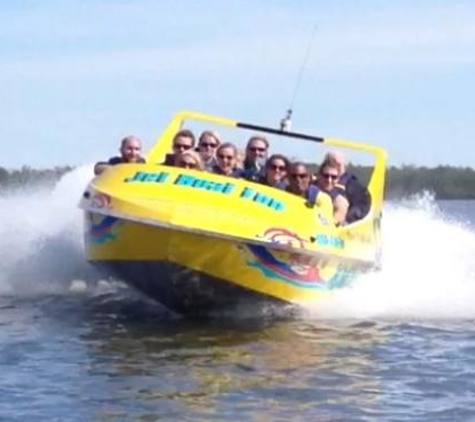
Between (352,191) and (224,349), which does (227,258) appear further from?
(352,191)

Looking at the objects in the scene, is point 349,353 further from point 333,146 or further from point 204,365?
point 333,146

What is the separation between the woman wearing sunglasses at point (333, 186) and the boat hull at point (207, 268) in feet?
1.78

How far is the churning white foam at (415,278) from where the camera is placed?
13766 mm

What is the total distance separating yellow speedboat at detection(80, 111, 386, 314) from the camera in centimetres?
1195

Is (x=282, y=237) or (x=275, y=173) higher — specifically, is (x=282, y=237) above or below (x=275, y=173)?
below

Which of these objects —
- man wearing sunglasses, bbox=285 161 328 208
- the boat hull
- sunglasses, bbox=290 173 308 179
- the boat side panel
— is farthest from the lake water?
sunglasses, bbox=290 173 308 179

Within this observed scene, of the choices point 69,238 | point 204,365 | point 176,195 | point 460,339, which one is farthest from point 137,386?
point 69,238

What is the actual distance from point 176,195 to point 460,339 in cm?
274

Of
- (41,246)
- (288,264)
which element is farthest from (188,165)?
(41,246)

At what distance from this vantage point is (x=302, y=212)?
12336 mm

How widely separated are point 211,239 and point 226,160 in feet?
4.74

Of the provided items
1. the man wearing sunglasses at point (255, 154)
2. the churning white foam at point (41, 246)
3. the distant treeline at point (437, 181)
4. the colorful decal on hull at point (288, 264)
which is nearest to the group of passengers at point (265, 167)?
the man wearing sunglasses at point (255, 154)

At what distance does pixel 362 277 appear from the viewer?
13789 mm

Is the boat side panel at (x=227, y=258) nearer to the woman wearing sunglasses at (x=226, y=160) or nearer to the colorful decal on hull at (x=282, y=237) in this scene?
the colorful decal on hull at (x=282, y=237)
